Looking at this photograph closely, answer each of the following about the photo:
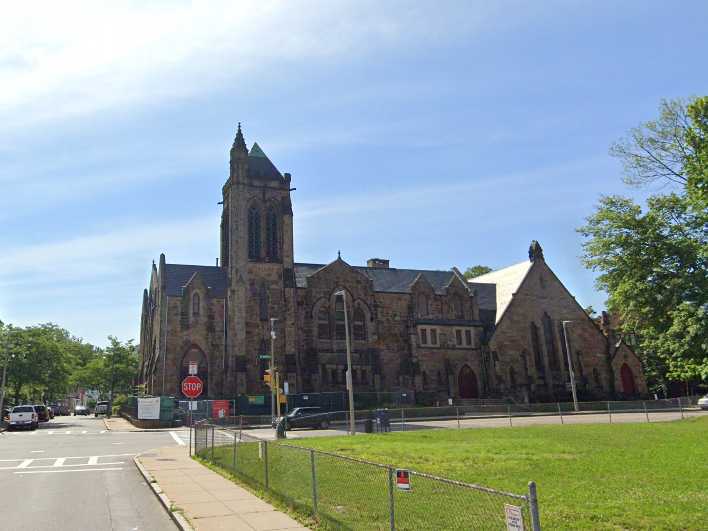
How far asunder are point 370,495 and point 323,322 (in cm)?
4523

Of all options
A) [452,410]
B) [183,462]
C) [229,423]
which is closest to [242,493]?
[183,462]

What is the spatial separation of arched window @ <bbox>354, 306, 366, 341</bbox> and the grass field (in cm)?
3556

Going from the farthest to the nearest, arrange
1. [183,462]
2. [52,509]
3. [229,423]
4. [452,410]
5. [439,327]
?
[439,327] → [452,410] → [229,423] → [183,462] → [52,509]

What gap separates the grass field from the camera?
30.3 feet

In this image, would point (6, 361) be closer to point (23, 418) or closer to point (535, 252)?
point (23, 418)

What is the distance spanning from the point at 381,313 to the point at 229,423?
21.1 m

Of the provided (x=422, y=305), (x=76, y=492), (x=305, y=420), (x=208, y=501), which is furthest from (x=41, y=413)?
(x=208, y=501)

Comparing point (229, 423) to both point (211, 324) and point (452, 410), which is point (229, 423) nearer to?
point (211, 324)

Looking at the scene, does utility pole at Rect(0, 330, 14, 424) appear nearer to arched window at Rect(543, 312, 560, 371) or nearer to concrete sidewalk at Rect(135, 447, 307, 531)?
concrete sidewalk at Rect(135, 447, 307, 531)

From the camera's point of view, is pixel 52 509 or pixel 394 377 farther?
pixel 394 377

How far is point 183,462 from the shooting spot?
1939cm

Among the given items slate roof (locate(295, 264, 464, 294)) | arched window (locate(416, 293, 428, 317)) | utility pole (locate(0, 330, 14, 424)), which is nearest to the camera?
utility pole (locate(0, 330, 14, 424))

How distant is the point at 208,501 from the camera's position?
1230cm

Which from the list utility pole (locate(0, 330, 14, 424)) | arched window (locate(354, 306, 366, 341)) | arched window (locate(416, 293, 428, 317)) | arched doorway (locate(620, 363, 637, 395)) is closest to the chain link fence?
arched window (locate(354, 306, 366, 341))
